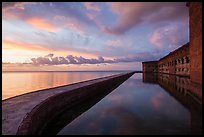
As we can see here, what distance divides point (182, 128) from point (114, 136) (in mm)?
2840

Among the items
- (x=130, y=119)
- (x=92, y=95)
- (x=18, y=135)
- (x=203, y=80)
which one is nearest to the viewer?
(x=18, y=135)

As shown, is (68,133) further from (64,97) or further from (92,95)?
(92,95)

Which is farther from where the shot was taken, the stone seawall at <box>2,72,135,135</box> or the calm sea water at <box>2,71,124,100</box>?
the calm sea water at <box>2,71,124,100</box>

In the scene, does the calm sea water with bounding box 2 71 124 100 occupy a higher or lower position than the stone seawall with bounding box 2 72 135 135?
lower

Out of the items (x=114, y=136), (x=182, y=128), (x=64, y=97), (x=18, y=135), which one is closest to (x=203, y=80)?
(x=182, y=128)

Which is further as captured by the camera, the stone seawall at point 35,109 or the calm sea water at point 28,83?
the calm sea water at point 28,83

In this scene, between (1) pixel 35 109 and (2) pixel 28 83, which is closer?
(1) pixel 35 109

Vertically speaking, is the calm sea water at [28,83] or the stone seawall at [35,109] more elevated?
the stone seawall at [35,109]

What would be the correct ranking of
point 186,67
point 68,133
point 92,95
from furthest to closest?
point 186,67
point 92,95
point 68,133

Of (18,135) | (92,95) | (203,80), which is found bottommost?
(92,95)

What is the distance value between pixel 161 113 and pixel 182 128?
243 cm

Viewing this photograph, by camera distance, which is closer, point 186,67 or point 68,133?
point 68,133

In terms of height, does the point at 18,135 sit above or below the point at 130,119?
above

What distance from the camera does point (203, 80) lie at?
8594 millimetres
